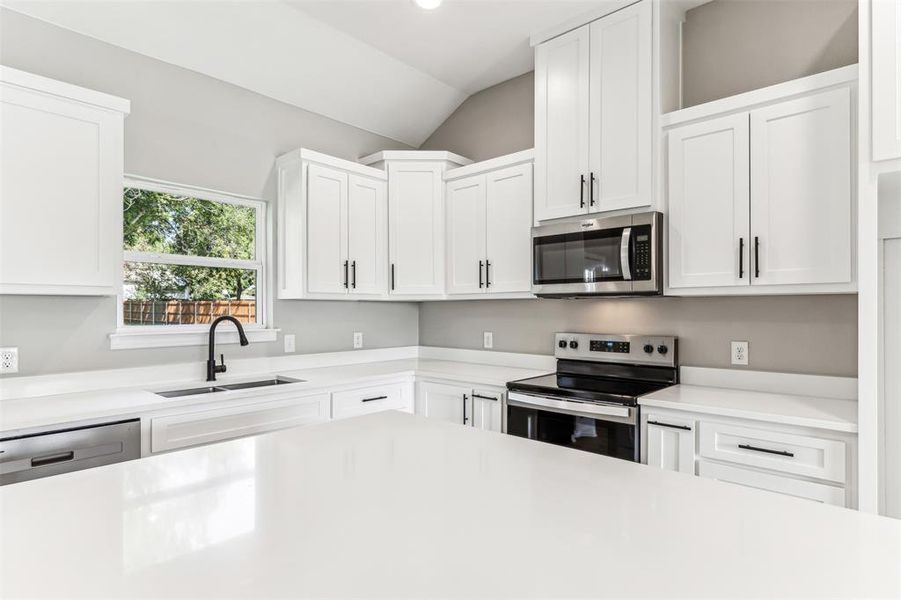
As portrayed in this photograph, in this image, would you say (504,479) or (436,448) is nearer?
(504,479)

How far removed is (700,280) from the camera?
249cm

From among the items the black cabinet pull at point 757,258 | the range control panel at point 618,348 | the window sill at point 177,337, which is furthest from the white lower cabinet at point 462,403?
the black cabinet pull at point 757,258

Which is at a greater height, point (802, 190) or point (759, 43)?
point (759, 43)

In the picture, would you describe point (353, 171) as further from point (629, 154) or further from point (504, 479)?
point (504, 479)

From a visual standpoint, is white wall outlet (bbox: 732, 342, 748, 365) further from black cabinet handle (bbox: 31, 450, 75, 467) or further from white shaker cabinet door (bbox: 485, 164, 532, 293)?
black cabinet handle (bbox: 31, 450, 75, 467)

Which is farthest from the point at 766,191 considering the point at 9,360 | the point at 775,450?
the point at 9,360

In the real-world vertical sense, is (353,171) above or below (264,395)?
above

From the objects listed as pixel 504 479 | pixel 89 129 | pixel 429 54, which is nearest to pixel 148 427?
pixel 89 129

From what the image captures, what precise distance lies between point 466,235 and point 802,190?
1923mm

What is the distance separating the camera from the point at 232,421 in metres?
2.53

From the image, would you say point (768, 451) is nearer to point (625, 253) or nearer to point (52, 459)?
point (625, 253)

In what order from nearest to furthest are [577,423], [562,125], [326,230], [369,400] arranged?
[577,423] < [562,125] < [369,400] < [326,230]

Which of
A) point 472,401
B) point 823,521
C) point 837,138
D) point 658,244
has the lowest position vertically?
point 472,401

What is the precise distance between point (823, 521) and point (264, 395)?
237 cm
